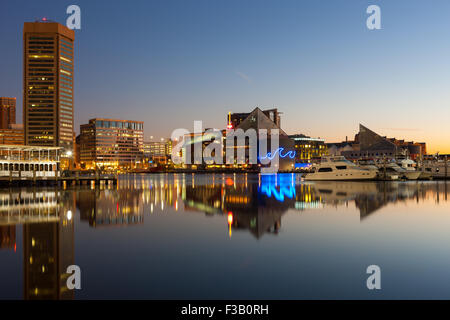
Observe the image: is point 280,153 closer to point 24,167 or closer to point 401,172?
point 401,172

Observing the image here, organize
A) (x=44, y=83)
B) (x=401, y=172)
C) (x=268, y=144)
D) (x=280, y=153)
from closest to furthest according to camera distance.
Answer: (x=401, y=172) < (x=280, y=153) < (x=268, y=144) < (x=44, y=83)

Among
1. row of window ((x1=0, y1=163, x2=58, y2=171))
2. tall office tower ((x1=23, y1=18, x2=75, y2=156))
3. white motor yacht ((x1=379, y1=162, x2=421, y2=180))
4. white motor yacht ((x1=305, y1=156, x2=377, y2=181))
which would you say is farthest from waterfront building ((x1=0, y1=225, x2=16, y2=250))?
tall office tower ((x1=23, y1=18, x2=75, y2=156))

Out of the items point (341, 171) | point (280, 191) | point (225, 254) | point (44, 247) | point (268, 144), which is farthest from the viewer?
point (268, 144)

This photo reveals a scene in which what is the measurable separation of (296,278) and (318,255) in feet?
9.90

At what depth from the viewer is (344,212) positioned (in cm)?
2392

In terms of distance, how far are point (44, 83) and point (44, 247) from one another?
193582 millimetres

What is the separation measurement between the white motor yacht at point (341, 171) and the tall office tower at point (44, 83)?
152834mm

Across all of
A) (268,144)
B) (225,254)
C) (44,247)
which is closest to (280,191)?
(225,254)

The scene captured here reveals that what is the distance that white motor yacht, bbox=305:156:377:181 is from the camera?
204 ft

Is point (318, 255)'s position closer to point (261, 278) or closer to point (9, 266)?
point (261, 278)

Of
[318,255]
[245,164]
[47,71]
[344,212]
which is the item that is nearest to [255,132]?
[245,164]

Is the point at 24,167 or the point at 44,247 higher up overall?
the point at 24,167

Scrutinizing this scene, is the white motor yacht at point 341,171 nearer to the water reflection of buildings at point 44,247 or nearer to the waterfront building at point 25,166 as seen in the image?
the waterfront building at point 25,166

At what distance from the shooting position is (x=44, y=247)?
1314 centimetres
